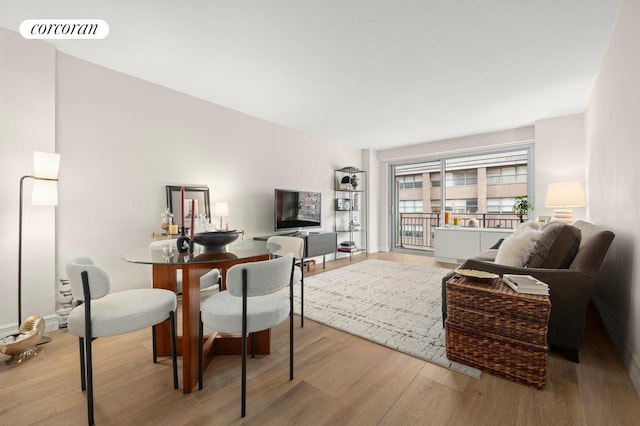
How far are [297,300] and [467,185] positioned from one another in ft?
15.0

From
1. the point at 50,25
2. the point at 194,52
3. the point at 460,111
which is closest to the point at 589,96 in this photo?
the point at 460,111

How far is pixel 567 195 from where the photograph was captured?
3.61 m

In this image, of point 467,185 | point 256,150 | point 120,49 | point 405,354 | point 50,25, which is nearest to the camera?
point 405,354

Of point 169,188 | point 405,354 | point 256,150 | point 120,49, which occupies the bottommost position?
point 405,354

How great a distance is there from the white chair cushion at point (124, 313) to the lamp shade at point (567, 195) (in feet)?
15.1

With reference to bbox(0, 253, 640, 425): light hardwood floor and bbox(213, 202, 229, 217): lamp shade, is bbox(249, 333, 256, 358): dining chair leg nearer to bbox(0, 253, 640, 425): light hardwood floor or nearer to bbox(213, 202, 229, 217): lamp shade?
bbox(0, 253, 640, 425): light hardwood floor

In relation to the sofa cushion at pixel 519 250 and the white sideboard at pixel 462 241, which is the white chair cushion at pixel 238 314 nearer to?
the sofa cushion at pixel 519 250

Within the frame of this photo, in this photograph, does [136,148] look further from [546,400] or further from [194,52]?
[546,400]

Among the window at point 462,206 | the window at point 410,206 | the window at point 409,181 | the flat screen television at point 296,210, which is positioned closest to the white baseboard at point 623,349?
the window at point 462,206

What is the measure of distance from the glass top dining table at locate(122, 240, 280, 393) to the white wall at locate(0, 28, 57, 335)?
1.22 metres

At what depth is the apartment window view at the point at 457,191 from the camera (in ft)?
17.3

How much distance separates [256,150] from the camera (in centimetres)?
423

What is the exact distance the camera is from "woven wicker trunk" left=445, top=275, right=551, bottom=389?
155cm

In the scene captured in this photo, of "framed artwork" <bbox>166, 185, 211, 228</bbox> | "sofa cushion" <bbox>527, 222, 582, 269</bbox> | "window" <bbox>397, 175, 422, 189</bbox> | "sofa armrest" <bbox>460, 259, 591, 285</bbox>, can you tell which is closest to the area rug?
"sofa armrest" <bbox>460, 259, 591, 285</bbox>
